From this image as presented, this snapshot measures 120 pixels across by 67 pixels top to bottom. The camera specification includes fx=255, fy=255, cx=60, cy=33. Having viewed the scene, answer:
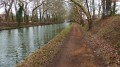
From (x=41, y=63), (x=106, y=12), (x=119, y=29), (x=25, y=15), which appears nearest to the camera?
(x=41, y=63)

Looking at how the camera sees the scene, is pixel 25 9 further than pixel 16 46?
Yes

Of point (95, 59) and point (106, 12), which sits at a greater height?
point (106, 12)

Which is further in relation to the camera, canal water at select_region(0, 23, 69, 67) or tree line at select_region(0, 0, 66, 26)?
tree line at select_region(0, 0, 66, 26)

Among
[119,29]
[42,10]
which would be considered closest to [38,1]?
[42,10]

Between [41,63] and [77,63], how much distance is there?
72.3 inches

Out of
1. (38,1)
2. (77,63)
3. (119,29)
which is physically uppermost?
(38,1)

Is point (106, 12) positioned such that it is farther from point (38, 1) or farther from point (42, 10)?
point (42, 10)

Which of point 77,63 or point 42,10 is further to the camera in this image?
point 42,10

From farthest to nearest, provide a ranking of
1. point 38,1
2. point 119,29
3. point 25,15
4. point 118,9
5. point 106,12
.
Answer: point 38,1 < point 25,15 < point 118,9 < point 106,12 < point 119,29

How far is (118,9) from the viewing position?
135 feet

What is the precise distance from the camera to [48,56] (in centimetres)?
1483

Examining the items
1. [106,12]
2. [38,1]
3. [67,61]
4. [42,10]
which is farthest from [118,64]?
[42,10]

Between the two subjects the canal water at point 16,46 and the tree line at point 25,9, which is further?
the tree line at point 25,9

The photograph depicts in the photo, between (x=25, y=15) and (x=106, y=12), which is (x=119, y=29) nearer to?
(x=106, y=12)
